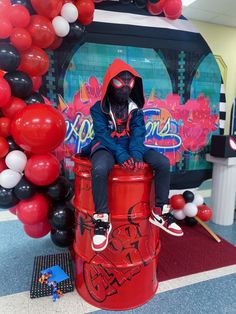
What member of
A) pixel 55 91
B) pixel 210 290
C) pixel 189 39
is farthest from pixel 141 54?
pixel 210 290

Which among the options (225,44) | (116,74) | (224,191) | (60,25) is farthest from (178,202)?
(225,44)

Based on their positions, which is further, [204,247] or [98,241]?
[204,247]

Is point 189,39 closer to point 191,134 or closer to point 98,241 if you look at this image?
point 191,134

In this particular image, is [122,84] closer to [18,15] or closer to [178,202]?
[18,15]

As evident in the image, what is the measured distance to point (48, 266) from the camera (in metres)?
1.83

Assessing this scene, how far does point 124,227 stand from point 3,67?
4.33 feet

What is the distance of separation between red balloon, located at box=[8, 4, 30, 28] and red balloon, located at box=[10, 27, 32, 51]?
0.12 ft

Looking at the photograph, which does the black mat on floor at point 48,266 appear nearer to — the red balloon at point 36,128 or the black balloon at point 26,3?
the red balloon at point 36,128

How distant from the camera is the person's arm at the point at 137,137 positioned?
5.04 ft

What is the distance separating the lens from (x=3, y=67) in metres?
1.67

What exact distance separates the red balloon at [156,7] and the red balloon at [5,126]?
1779mm

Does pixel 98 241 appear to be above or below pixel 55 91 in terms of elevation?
below

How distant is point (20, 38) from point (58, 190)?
1.09 metres

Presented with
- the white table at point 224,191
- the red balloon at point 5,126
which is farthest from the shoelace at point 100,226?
the white table at point 224,191
